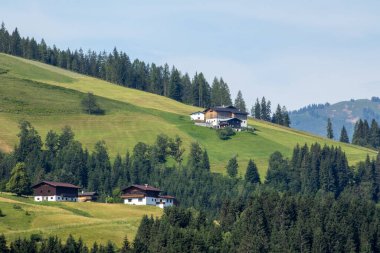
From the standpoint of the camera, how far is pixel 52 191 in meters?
160

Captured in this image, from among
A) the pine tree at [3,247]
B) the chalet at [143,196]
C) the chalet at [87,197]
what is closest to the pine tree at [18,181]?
the chalet at [87,197]

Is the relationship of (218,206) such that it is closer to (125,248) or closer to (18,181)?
(18,181)

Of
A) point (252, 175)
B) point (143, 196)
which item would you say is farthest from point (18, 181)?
point (252, 175)

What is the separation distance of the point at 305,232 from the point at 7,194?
56239mm

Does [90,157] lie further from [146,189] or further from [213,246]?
[213,246]

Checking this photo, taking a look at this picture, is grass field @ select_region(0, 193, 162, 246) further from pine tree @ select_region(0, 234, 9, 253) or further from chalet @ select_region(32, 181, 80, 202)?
pine tree @ select_region(0, 234, 9, 253)

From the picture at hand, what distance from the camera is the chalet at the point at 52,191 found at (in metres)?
160

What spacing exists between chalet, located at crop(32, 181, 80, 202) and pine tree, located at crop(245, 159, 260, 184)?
48.7 m

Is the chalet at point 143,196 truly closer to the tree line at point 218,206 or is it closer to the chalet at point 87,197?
the tree line at point 218,206

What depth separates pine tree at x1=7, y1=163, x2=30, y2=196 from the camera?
157 m

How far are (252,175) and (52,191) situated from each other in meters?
55.6

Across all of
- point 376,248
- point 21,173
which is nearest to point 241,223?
point 376,248

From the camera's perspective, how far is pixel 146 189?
547ft

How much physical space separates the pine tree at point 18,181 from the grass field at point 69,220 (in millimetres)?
4591
